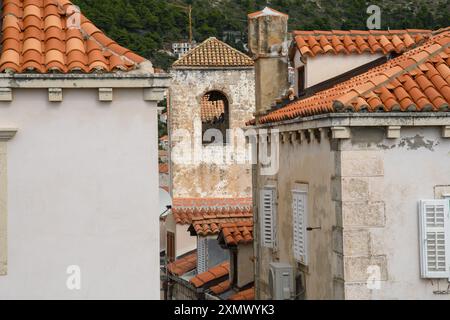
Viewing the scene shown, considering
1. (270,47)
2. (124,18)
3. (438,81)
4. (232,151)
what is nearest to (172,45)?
(124,18)

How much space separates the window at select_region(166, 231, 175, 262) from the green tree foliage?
39.5m

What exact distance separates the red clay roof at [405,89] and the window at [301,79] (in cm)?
381

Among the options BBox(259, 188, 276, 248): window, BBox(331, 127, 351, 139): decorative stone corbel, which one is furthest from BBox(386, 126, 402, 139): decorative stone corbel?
BBox(259, 188, 276, 248): window

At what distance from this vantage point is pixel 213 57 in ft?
118

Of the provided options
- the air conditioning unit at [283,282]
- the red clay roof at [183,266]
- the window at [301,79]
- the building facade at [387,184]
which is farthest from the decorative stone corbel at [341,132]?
the red clay roof at [183,266]

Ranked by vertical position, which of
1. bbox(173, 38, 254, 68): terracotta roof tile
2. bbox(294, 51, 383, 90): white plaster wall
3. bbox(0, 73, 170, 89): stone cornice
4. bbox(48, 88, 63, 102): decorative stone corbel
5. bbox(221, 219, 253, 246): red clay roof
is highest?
bbox(173, 38, 254, 68): terracotta roof tile

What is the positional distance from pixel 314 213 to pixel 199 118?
2136 centimetres

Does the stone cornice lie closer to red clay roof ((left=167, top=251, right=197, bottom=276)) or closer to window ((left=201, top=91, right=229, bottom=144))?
red clay roof ((left=167, top=251, right=197, bottom=276))

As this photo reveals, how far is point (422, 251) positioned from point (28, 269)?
5094 mm

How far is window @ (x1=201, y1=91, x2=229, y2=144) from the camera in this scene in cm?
3647

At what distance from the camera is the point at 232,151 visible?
36469 mm

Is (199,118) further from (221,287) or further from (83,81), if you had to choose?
(83,81)

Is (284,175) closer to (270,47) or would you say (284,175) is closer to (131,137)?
(270,47)

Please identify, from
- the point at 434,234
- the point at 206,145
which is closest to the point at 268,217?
the point at 434,234
